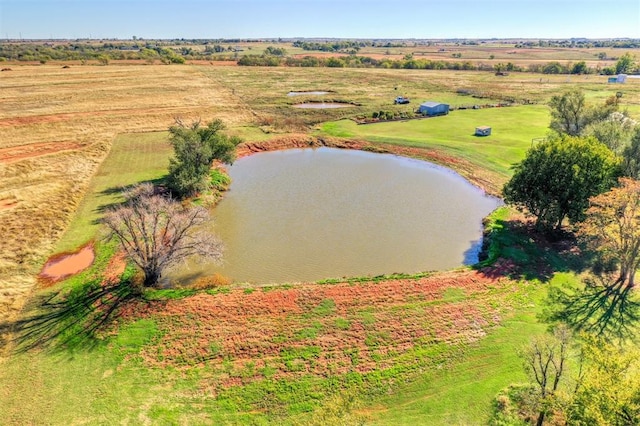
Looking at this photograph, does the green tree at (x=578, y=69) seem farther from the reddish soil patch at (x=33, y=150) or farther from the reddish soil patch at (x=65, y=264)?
the reddish soil patch at (x=65, y=264)

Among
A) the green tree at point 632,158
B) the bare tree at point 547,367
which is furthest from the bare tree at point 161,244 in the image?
the green tree at point 632,158

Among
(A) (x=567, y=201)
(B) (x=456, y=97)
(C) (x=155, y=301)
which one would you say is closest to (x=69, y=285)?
(C) (x=155, y=301)

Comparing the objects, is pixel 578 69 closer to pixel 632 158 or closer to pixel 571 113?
pixel 571 113

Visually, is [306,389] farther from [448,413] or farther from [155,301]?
[155,301]

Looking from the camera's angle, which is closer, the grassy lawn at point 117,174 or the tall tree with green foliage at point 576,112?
the grassy lawn at point 117,174

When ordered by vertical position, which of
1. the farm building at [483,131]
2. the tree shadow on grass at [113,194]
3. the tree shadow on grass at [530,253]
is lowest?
the tree shadow on grass at [530,253]

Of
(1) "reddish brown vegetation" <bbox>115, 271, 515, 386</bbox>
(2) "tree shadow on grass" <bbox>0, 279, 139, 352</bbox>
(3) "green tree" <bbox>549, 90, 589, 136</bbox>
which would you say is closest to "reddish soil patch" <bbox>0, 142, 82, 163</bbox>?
(2) "tree shadow on grass" <bbox>0, 279, 139, 352</bbox>
